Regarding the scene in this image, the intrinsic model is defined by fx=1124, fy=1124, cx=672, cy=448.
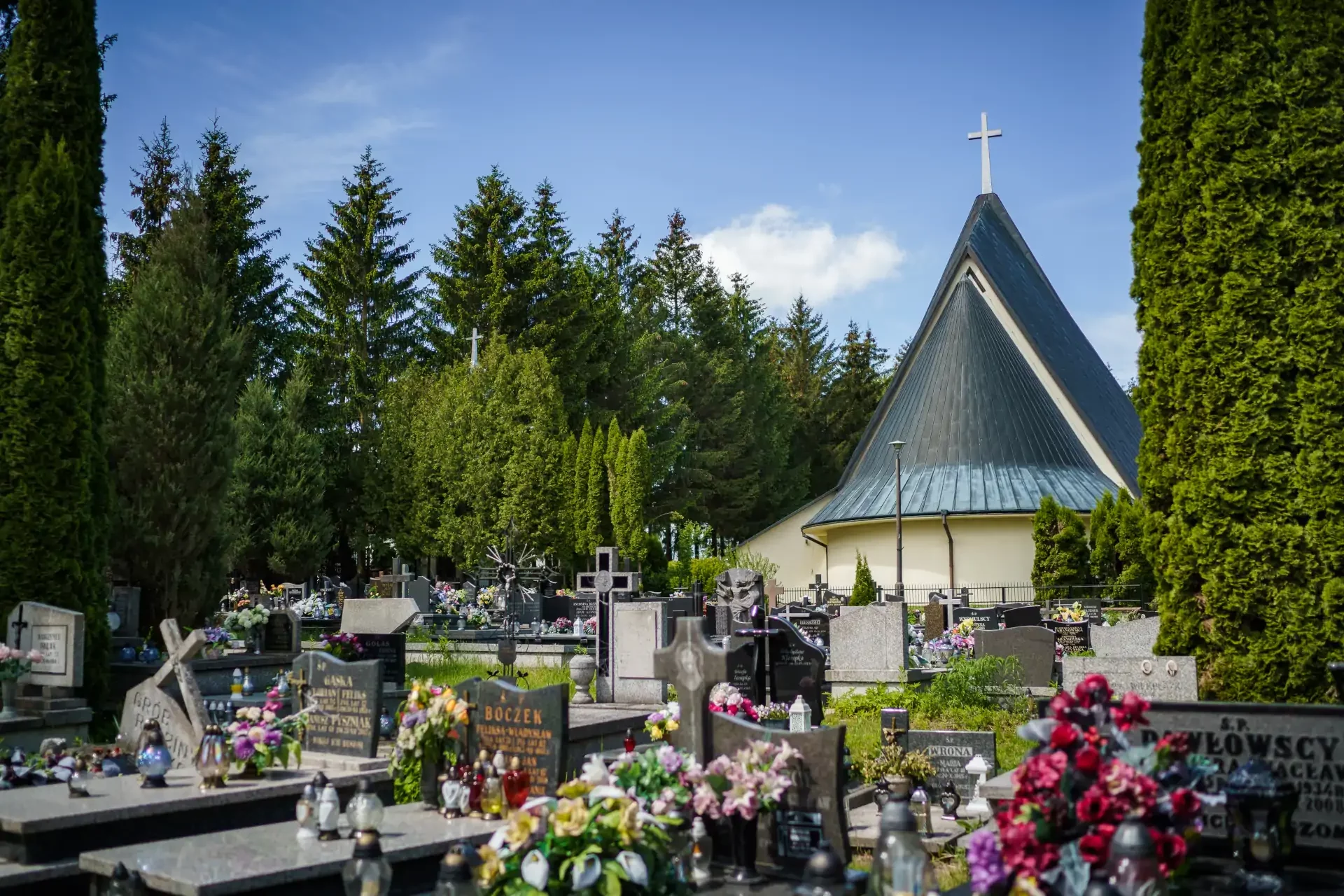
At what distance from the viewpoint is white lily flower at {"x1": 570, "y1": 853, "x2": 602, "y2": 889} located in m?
4.12

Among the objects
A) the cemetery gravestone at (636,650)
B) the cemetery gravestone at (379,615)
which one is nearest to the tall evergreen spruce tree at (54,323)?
the cemetery gravestone at (379,615)

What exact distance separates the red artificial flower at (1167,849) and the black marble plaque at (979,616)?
1475 centimetres

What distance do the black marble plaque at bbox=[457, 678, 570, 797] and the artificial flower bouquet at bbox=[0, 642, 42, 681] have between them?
6198mm

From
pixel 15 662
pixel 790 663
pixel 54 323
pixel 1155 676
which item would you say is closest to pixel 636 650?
pixel 790 663

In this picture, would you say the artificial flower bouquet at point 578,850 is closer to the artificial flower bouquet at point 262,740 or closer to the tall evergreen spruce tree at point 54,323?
the artificial flower bouquet at point 262,740

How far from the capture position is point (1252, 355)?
757 cm

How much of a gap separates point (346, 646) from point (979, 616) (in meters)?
11.8

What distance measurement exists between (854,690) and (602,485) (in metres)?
20.4

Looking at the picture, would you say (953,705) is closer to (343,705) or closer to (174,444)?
(343,705)

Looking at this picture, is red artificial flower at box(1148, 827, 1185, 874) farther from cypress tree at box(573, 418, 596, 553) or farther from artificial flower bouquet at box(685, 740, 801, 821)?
cypress tree at box(573, 418, 596, 553)

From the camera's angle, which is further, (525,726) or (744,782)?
(525,726)

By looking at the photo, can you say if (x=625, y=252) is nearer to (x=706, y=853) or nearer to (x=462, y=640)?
(x=462, y=640)

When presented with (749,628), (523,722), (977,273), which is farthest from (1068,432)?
(523,722)

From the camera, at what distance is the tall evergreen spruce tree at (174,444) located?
1524 cm
